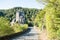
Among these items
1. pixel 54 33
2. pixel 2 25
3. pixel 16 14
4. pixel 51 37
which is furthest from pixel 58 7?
pixel 16 14

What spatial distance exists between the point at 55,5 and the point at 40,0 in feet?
6.58

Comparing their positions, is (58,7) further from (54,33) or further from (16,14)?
(16,14)

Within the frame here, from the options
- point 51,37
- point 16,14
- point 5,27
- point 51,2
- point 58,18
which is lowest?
point 16,14

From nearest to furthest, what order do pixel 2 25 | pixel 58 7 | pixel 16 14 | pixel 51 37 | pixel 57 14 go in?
pixel 58 7
pixel 57 14
pixel 51 37
pixel 2 25
pixel 16 14

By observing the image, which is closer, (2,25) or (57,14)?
(57,14)

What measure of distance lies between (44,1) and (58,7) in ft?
6.77

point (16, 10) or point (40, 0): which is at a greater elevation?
point (40, 0)

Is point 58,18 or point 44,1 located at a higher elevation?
point 44,1

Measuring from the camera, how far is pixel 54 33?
1652cm

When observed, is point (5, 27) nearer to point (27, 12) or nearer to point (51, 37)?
point (51, 37)

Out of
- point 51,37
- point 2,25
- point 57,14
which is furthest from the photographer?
point 2,25

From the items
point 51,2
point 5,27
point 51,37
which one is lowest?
point 5,27

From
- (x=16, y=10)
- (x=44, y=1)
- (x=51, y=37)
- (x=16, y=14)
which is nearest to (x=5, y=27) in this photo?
(x=51, y=37)

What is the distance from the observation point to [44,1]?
15047 millimetres
